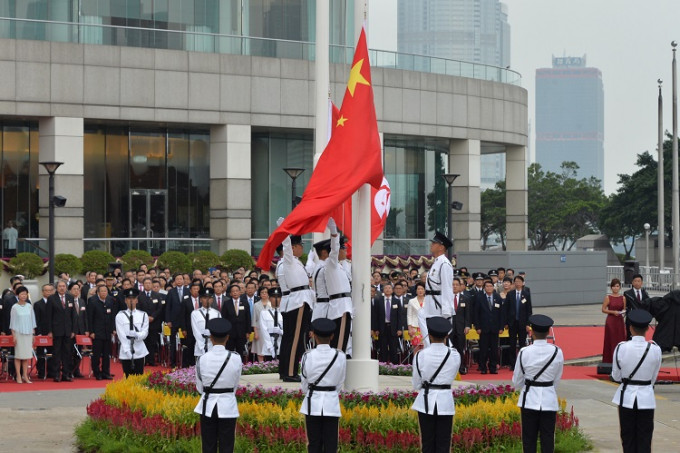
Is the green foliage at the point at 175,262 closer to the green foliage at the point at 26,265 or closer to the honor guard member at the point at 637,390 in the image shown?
the green foliage at the point at 26,265

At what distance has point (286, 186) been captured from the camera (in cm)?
4344

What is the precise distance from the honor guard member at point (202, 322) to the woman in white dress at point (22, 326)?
309 cm

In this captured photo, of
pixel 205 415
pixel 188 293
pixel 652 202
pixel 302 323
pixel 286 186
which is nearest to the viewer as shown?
pixel 205 415

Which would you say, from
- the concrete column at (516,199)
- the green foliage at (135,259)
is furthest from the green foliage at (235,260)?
the concrete column at (516,199)

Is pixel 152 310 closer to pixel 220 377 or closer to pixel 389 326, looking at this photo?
pixel 389 326

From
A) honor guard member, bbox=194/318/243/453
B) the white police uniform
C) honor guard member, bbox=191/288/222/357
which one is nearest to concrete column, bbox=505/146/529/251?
honor guard member, bbox=191/288/222/357

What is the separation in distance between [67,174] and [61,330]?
16.1m

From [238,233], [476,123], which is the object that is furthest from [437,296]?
[476,123]

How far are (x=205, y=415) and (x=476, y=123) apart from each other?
35.3m

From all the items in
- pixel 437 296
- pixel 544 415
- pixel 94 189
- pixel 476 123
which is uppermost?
pixel 476 123

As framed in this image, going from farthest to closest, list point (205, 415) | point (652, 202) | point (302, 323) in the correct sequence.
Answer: point (652, 202)
point (302, 323)
point (205, 415)

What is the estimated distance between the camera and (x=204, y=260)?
37562mm

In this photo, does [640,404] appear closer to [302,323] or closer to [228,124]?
[302,323]

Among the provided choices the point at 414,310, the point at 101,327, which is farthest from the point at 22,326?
the point at 414,310
